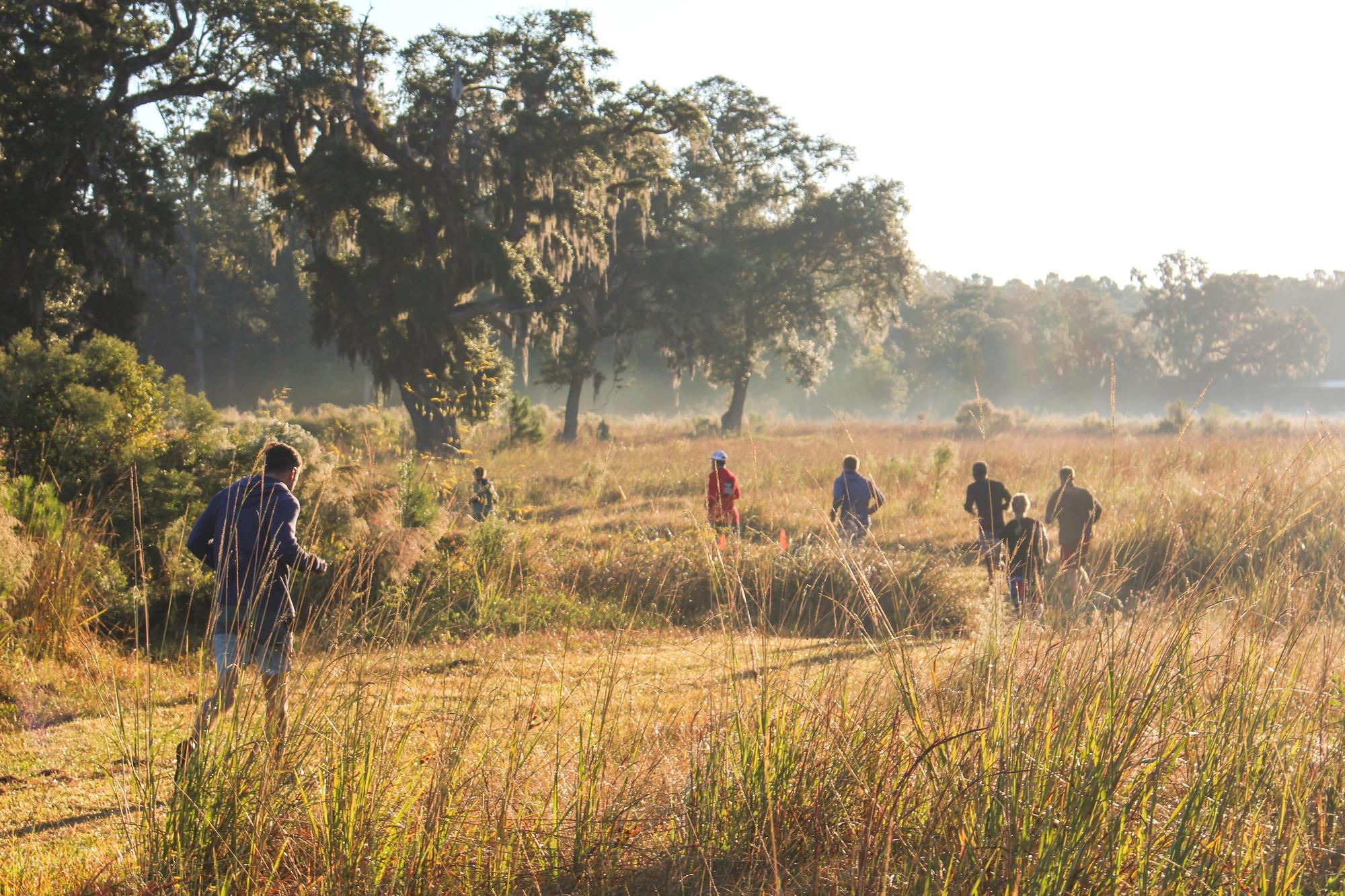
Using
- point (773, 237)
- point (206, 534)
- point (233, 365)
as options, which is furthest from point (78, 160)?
point (233, 365)

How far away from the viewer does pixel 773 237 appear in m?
35.5

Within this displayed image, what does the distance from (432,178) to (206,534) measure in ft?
55.9

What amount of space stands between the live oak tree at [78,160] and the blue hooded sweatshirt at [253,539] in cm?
1285

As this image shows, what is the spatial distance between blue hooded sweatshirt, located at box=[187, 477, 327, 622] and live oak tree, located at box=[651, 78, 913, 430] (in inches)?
1107

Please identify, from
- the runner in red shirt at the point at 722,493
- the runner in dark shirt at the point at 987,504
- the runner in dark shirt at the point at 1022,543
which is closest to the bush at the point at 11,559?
the runner in red shirt at the point at 722,493

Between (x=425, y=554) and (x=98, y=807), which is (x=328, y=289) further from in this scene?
(x=98, y=807)

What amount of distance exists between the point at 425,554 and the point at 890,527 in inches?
287

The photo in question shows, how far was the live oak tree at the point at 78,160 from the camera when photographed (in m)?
15.5

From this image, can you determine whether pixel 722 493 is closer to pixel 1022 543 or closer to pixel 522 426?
pixel 1022 543

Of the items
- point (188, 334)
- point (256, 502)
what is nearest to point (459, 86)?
point (256, 502)

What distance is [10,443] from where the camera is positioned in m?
8.44

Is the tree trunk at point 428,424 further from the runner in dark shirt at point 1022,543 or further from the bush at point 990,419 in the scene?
the bush at point 990,419

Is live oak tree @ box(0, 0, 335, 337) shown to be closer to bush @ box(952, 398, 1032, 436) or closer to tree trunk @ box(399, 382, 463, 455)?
tree trunk @ box(399, 382, 463, 455)

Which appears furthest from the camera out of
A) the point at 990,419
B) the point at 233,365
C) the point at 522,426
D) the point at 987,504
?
the point at 233,365
